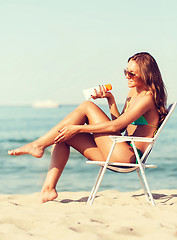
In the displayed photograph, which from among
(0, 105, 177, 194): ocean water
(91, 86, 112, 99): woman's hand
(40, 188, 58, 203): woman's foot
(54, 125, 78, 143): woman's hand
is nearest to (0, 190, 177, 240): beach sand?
→ (40, 188, 58, 203): woman's foot

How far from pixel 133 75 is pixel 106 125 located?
1.93 ft

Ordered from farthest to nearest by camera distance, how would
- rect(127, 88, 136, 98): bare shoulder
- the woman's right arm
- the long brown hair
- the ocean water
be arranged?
the ocean water, rect(127, 88, 136, 98): bare shoulder, the woman's right arm, the long brown hair

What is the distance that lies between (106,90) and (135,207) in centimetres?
126

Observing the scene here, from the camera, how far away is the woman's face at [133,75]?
396 cm

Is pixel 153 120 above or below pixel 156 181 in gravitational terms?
above

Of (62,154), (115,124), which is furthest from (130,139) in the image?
(62,154)

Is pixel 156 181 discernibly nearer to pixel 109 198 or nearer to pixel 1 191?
pixel 1 191

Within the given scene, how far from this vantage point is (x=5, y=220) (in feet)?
10.3

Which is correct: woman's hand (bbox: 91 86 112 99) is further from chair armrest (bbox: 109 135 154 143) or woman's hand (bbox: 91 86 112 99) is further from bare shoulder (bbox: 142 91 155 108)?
chair armrest (bbox: 109 135 154 143)

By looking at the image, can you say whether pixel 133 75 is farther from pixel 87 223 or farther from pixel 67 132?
pixel 87 223

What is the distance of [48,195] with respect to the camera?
4.11 metres

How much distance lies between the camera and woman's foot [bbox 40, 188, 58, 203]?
4.10 meters

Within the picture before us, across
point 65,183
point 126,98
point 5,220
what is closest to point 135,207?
point 5,220

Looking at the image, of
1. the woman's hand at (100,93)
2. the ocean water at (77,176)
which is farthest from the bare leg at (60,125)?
the ocean water at (77,176)
